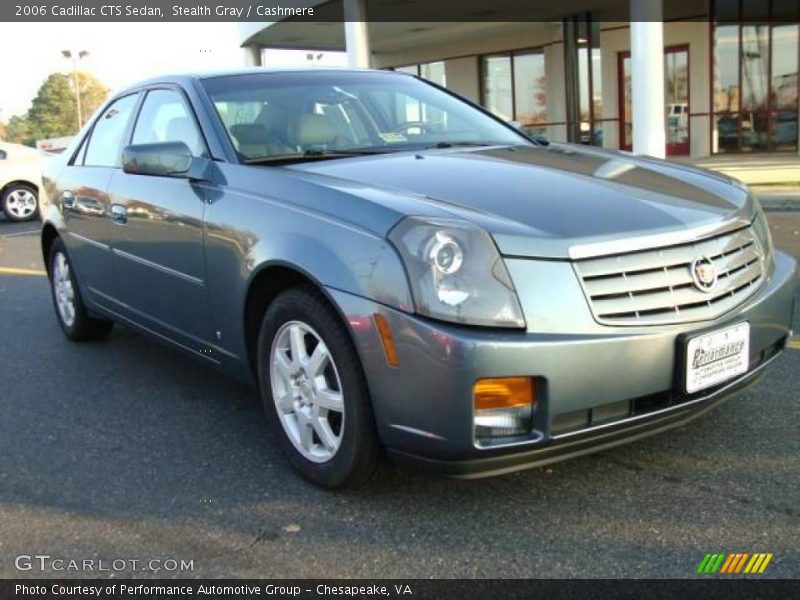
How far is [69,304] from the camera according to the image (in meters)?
5.57

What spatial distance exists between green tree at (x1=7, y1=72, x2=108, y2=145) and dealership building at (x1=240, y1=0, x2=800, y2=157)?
263 feet

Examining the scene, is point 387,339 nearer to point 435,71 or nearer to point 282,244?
point 282,244

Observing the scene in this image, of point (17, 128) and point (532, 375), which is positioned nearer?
point (532, 375)

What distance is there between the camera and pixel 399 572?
2.62 m

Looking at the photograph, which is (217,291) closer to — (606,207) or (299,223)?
(299,223)

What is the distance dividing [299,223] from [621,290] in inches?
45.4

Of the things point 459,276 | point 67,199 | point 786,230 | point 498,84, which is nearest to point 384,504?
point 459,276

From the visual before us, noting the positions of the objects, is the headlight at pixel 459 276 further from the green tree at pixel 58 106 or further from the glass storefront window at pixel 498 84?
the green tree at pixel 58 106

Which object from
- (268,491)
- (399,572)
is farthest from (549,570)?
(268,491)

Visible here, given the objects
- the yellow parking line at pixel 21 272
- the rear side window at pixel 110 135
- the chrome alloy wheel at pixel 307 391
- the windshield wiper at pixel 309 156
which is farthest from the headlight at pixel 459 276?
the yellow parking line at pixel 21 272

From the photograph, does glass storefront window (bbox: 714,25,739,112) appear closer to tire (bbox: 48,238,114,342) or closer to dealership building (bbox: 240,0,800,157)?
dealership building (bbox: 240,0,800,157)

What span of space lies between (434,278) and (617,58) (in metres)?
20.2

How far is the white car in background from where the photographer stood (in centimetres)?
1450

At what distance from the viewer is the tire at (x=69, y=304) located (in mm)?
5410
